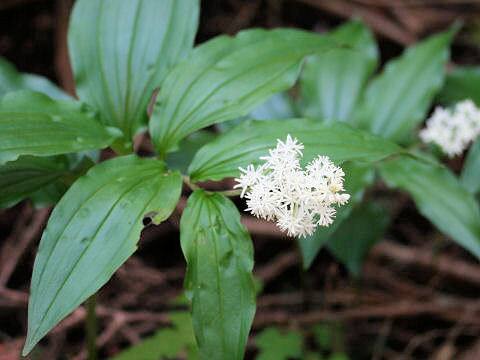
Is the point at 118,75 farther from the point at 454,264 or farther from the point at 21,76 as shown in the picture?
the point at 454,264

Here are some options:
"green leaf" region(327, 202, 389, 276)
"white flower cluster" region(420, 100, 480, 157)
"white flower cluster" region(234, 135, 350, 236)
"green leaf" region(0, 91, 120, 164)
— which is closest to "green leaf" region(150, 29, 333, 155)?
"green leaf" region(0, 91, 120, 164)

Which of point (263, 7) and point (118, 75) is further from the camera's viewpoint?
point (263, 7)

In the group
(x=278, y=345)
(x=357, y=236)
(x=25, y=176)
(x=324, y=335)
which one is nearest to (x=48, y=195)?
(x=25, y=176)

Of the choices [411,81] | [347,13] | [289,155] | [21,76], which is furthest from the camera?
[347,13]

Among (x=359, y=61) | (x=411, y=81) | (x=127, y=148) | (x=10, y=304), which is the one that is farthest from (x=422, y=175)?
(x=10, y=304)

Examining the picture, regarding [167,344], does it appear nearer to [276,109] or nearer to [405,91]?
[276,109]

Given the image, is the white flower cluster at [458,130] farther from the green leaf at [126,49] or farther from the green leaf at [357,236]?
the green leaf at [126,49]

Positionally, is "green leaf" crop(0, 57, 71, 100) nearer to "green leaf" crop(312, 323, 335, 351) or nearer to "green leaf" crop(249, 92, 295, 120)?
"green leaf" crop(249, 92, 295, 120)

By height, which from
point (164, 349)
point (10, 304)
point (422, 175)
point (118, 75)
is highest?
point (118, 75)
